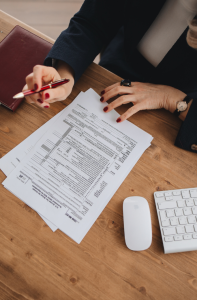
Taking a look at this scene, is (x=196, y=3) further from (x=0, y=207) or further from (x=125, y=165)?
(x=0, y=207)

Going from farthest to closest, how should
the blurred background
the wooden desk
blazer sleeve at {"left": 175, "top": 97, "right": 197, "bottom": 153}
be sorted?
the blurred background
blazer sleeve at {"left": 175, "top": 97, "right": 197, "bottom": 153}
the wooden desk

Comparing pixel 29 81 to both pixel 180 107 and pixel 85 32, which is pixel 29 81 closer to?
pixel 85 32

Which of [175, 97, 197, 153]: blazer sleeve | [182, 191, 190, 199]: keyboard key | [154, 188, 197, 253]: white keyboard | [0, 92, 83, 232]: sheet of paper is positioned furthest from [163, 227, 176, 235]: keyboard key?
[0, 92, 83, 232]: sheet of paper

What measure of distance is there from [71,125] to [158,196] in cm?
36

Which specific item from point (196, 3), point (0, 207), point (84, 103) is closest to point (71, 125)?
point (84, 103)

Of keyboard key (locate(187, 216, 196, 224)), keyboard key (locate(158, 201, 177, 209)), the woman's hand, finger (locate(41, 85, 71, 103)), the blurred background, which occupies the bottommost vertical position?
the blurred background

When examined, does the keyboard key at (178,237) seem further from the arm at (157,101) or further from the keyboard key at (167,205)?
the arm at (157,101)

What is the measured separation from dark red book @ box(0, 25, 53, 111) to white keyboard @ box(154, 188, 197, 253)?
1.82 ft

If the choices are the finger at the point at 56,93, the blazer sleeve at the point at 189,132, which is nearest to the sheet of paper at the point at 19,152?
the finger at the point at 56,93

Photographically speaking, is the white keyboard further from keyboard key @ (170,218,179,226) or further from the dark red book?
the dark red book

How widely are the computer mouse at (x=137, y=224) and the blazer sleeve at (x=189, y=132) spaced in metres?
0.23

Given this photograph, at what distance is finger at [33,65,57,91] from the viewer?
53 cm

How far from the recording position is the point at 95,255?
0.55m

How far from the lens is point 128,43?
727mm
